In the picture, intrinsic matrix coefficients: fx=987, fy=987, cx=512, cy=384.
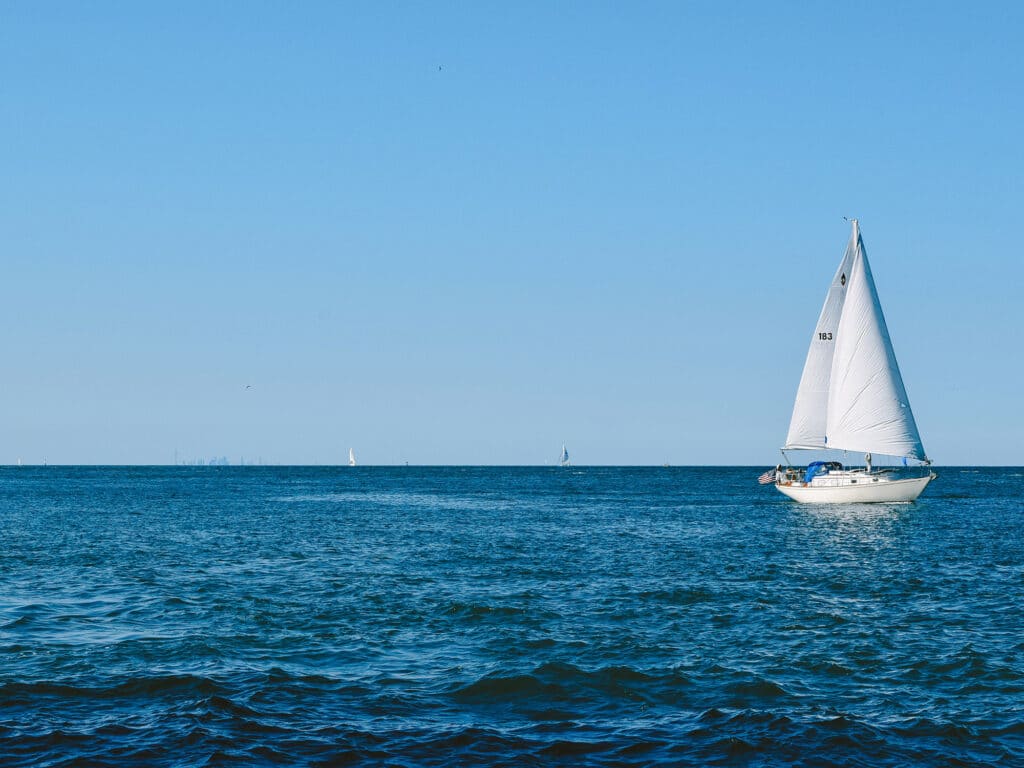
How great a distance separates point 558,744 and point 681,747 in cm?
213

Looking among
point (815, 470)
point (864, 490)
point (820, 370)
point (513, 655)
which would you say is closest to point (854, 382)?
point (820, 370)

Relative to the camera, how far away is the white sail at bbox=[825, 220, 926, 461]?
78.5 meters

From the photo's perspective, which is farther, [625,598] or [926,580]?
[926,580]

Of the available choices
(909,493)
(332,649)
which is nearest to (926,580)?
(332,649)

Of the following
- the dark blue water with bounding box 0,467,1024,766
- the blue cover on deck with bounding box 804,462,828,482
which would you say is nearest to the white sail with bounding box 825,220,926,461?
the blue cover on deck with bounding box 804,462,828,482

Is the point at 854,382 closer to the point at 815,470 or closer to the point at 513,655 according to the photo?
the point at 815,470

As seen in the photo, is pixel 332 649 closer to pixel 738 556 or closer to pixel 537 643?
pixel 537 643

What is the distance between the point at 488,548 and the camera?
171 feet

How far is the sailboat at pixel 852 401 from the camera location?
77.1 meters

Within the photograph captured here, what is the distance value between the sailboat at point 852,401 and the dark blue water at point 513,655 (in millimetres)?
24795

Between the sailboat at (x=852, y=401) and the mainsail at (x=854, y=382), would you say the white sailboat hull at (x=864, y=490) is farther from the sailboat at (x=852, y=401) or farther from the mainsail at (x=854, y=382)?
the mainsail at (x=854, y=382)

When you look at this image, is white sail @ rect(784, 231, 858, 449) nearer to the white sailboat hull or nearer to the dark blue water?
the white sailboat hull

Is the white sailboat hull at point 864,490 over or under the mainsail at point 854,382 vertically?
under

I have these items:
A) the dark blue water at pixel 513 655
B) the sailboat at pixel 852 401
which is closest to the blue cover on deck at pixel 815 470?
the sailboat at pixel 852 401
